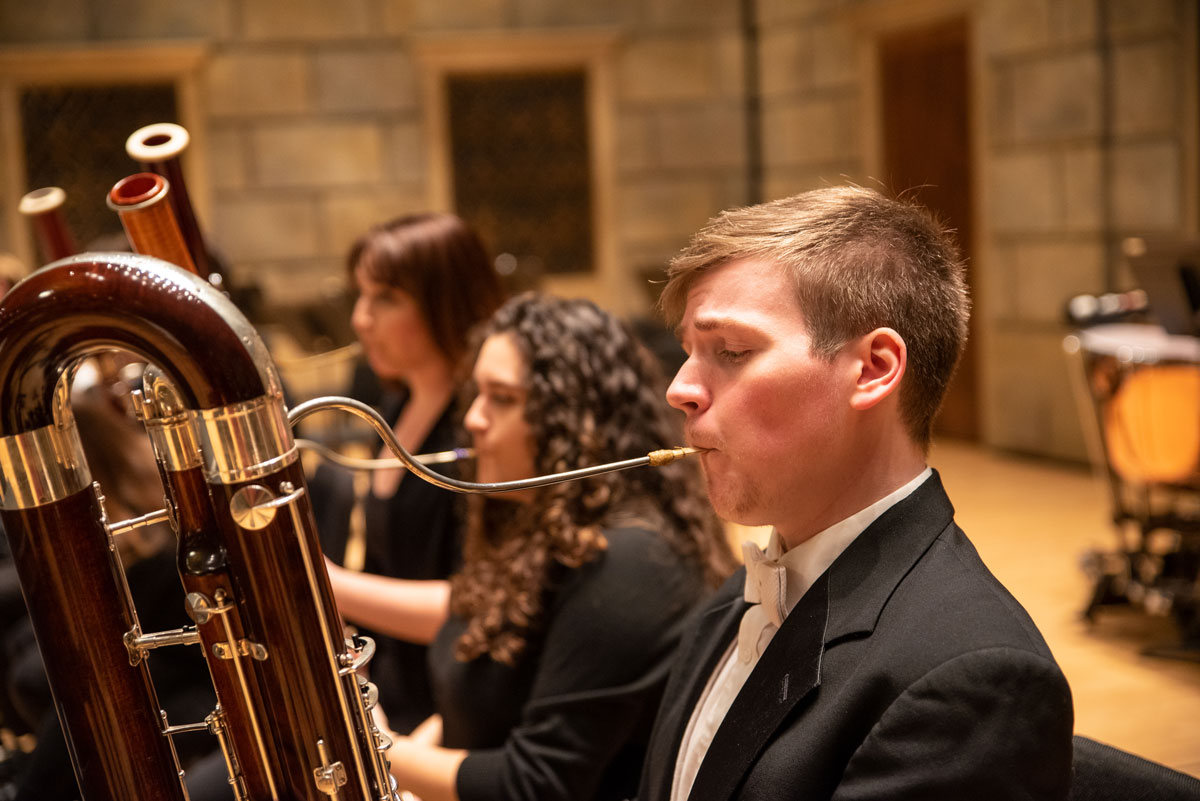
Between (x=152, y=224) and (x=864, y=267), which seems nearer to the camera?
(x=864, y=267)

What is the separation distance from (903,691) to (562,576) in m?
0.94

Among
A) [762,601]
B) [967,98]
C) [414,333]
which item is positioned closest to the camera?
[762,601]

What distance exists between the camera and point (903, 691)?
1.03 metres

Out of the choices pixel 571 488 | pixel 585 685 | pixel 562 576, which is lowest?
pixel 585 685

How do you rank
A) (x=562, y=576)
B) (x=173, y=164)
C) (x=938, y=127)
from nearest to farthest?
1. (x=173, y=164)
2. (x=562, y=576)
3. (x=938, y=127)

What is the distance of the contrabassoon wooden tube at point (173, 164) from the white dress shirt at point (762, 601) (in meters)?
0.85

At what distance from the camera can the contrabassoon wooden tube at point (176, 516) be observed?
3.16 ft

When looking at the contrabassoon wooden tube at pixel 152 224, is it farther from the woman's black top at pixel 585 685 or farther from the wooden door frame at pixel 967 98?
the wooden door frame at pixel 967 98

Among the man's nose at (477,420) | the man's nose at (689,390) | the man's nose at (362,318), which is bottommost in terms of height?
the man's nose at (477,420)

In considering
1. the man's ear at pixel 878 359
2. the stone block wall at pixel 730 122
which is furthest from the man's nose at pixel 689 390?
the stone block wall at pixel 730 122

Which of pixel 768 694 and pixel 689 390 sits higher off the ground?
pixel 689 390

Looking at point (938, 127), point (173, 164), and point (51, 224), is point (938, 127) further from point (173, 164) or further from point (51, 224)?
point (173, 164)

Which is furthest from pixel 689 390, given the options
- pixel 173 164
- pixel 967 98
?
pixel 967 98

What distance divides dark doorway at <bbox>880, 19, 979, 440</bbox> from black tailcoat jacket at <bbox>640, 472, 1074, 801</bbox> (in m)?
6.93
